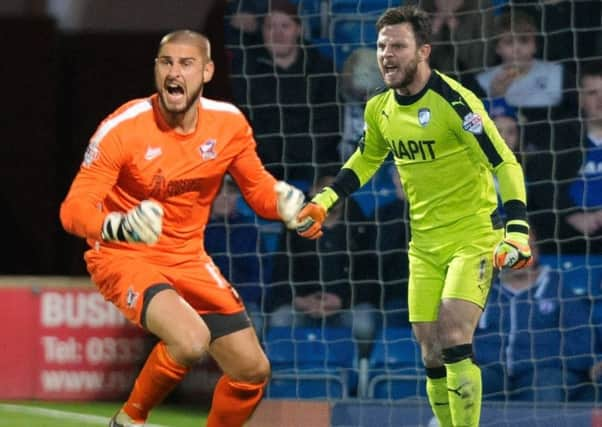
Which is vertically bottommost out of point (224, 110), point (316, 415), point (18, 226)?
point (316, 415)

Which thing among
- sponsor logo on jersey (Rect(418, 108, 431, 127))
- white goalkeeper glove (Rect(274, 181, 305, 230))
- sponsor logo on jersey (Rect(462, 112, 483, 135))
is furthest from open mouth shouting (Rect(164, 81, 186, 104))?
sponsor logo on jersey (Rect(462, 112, 483, 135))

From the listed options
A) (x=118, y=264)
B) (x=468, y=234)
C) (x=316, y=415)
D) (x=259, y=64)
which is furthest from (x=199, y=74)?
(x=259, y=64)

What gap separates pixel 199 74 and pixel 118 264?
0.76 meters

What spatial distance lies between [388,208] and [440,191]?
6.74 feet

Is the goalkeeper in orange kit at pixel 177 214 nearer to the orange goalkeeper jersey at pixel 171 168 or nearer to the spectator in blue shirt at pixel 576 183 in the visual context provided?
the orange goalkeeper jersey at pixel 171 168

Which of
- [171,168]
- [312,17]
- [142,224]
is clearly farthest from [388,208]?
[142,224]

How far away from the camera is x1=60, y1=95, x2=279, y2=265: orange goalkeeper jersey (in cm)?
646

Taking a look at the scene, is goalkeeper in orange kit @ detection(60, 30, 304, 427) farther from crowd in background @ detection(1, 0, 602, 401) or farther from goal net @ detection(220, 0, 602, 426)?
crowd in background @ detection(1, 0, 602, 401)

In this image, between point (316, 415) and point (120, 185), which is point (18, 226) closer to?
point (316, 415)

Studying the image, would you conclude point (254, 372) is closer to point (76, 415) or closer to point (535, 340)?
point (76, 415)

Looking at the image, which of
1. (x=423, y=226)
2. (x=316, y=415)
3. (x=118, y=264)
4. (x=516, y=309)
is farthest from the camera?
(x=516, y=309)

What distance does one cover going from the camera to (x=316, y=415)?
8.14 metres

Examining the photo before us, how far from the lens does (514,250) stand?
6.40 metres

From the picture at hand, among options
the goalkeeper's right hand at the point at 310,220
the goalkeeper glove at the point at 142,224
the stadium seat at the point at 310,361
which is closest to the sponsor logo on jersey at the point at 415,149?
the goalkeeper's right hand at the point at 310,220
